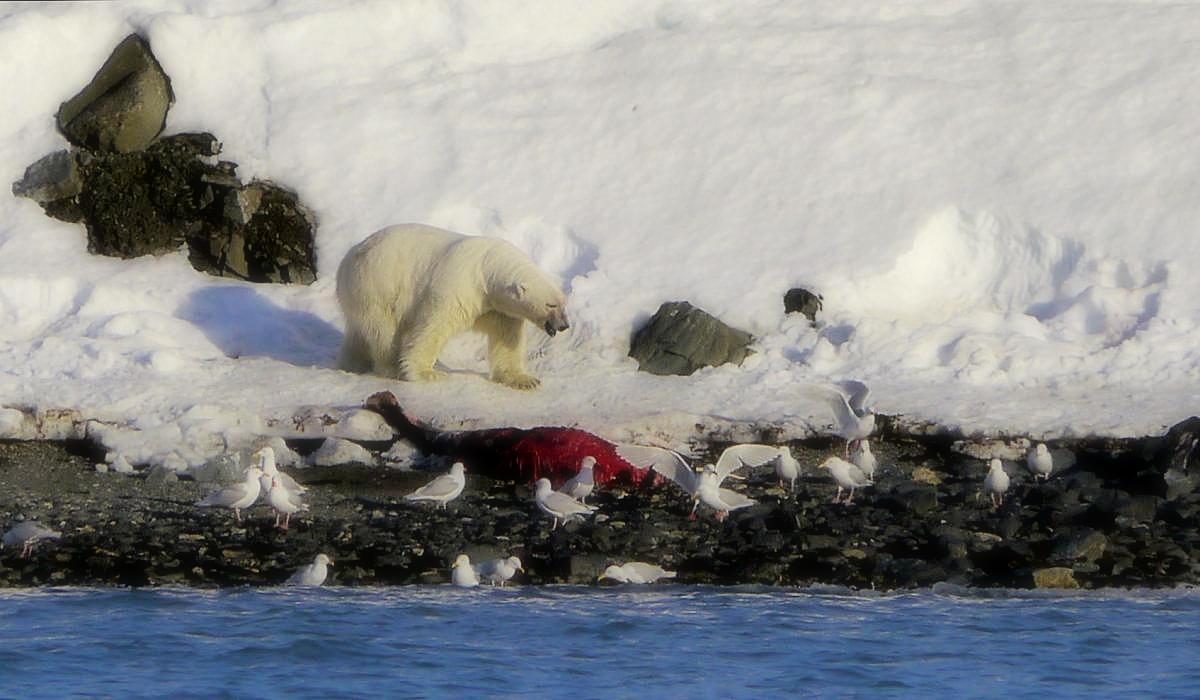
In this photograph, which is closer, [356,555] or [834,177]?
[356,555]

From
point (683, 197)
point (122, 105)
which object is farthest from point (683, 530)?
point (122, 105)

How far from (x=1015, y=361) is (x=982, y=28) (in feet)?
17.4

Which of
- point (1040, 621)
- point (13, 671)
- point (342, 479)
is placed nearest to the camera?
point (13, 671)

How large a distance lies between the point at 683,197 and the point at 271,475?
229 inches

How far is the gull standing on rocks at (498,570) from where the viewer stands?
940 cm

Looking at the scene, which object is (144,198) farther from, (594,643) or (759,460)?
(594,643)

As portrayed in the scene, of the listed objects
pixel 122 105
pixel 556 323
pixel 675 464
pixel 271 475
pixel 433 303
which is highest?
pixel 122 105

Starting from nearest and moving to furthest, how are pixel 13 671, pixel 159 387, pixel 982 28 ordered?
pixel 13 671 < pixel 159 387 < pixel 982 28

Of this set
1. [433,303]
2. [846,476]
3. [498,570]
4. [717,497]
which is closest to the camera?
[498,570]

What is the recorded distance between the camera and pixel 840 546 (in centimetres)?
981

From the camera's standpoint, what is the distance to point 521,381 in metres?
12.9

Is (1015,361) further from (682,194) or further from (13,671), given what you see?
(13,671)

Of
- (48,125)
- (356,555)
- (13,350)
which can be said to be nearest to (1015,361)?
(356,555)

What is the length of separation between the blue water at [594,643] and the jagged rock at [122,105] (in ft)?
23.2
